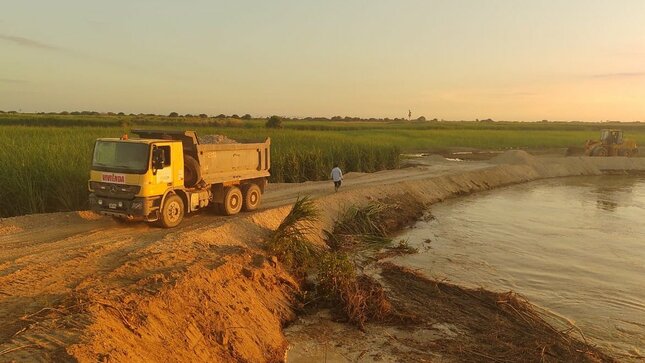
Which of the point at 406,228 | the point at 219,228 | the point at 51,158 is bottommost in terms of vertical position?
the point at 406,228

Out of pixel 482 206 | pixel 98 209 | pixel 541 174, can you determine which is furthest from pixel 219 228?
pixel 541 174

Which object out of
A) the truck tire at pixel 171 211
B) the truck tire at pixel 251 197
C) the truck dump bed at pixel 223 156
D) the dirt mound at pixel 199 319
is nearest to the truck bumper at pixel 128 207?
the truck tire at pixel 171 211

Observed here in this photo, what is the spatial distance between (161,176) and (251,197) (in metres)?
3.47

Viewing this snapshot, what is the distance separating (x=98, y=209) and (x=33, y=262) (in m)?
2.94

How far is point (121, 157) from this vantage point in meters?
10.5

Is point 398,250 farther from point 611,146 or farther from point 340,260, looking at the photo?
point 611,146

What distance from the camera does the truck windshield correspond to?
1026cm

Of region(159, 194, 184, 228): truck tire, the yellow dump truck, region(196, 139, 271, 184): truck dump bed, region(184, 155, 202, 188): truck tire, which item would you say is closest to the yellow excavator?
region(196, 139, 271, 184): truck dump bed


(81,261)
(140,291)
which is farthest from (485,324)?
(81,261)

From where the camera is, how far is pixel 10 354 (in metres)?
4.68

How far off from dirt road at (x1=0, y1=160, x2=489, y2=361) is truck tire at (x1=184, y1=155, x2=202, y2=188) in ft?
3.41

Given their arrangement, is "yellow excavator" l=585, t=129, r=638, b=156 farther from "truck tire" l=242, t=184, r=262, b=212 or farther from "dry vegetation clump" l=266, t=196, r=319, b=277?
"dry vegetation clump" l=266, t=196, r=319, b=277

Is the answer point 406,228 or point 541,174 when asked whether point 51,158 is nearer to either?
point 406,228

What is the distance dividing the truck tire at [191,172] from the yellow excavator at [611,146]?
126 feet
